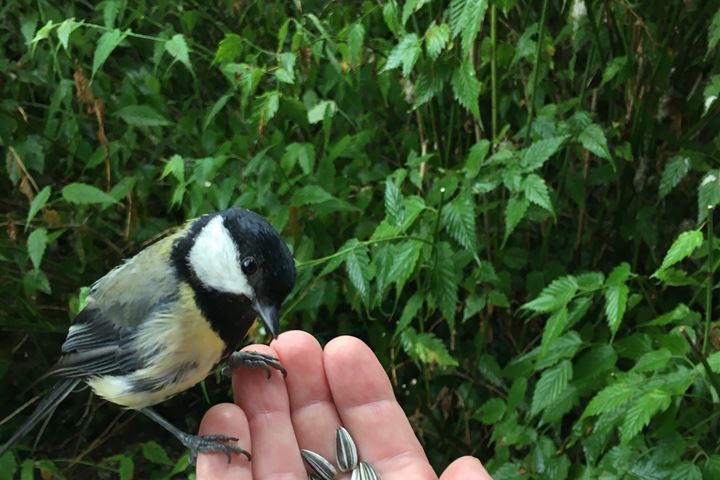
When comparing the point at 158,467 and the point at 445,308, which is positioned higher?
the point at 445,308

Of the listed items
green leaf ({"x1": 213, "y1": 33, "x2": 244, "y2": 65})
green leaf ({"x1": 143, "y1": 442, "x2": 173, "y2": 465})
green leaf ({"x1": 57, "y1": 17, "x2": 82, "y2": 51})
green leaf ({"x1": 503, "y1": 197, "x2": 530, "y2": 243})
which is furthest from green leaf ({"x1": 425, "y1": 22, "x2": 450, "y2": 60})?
green leaf ({"x1": 143, "y1": 442, "x2": 173, "y2": 465})

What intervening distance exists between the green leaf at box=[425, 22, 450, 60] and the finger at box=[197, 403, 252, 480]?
63 cm

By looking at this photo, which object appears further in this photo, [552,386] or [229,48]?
[229,48]

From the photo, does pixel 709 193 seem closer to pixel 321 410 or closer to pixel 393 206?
pixel 393 206

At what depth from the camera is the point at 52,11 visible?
1486 millimetres

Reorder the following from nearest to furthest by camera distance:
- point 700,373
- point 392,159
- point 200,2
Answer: point 700,373 < point 392,159 < point 200,2

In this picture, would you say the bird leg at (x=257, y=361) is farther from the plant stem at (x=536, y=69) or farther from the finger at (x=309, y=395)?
the plant stem at (x=536, y=69)

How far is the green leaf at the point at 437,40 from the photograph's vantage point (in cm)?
108

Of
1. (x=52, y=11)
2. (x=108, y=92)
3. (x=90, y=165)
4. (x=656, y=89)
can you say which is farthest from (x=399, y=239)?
(x=52, y=11)

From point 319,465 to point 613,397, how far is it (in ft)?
1.47

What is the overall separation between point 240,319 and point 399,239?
0.28 meters

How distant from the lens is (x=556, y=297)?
40.3 inches

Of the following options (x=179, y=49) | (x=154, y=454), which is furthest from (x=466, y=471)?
(x=179, y=49)

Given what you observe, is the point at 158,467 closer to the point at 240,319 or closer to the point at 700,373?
the point at 240,319
